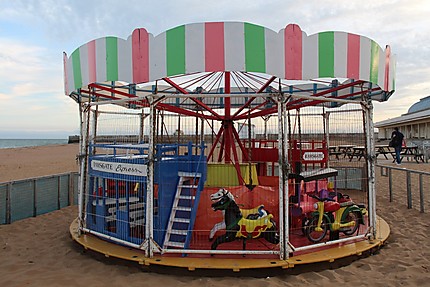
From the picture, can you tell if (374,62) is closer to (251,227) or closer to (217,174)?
(251,227)

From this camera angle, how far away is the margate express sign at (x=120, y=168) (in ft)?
18.4

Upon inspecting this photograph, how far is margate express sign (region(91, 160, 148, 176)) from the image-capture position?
5605mm

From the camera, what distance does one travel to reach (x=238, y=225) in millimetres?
5473

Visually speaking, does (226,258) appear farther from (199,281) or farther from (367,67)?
(367,67)

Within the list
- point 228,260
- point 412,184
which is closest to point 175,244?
point 228,260

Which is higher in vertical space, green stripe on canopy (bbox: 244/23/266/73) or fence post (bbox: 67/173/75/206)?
green stripe on canopy (bbox: 244/23/266/73)

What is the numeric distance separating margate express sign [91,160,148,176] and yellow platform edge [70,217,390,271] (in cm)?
130

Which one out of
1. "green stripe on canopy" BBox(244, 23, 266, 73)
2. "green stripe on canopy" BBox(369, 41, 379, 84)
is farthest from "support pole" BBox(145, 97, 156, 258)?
"green stripe on canopy" BBox(369, 41, 379, 84)

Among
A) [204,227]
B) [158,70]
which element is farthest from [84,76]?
[204,227]

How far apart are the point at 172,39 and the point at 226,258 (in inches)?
135

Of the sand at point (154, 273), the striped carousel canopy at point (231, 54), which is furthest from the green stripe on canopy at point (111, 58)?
the sand at point (154, 273)

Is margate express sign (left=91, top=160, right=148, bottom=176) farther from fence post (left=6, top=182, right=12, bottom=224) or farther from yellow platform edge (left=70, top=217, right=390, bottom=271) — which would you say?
fence post (left=6, top=182, right=12, bottom=224)

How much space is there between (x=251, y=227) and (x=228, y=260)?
2.08 ft

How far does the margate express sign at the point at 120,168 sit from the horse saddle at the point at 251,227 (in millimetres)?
1776
